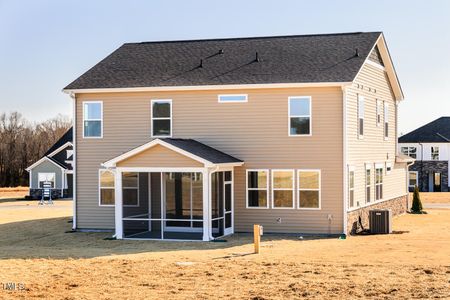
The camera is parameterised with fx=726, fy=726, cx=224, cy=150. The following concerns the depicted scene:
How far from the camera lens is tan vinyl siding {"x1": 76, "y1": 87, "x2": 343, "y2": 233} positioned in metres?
28.0

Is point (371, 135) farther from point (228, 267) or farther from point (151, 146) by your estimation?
point (228, 267)

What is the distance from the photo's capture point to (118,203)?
2773 centimetres

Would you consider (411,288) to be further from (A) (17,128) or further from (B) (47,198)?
(A) (17,128)

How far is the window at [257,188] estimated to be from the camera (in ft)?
94.4

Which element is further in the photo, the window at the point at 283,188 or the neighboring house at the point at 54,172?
the neighboring house at the point at 54,172

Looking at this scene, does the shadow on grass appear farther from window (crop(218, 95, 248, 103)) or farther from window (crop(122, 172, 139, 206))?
window (crop(218, 95, 248, 103))

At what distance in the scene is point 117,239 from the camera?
2775 centimetres

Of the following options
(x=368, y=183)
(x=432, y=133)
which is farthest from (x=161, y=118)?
(x=432, y=133)

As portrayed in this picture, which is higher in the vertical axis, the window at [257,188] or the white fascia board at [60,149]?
the white fascia board at [60,149]

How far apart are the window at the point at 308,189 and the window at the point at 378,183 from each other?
21.5 feet

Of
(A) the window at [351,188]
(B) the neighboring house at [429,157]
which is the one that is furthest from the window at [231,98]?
(B) the neighboring house at [429,157]

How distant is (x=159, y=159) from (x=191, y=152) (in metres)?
1.36

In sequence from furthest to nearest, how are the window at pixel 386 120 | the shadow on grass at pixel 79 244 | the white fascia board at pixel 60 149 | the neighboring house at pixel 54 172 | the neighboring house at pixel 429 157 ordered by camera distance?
1. the neighboring house at pixel 429 157
2. the white fascia board at pixel 60 149
3. the neighboring house at pixel 54 172
4. the window at pixel 386 120
5. the shadow on grass at pixel 79 244

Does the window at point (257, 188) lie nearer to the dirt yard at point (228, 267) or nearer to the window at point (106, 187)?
the dirt yard at point (228, 267)
